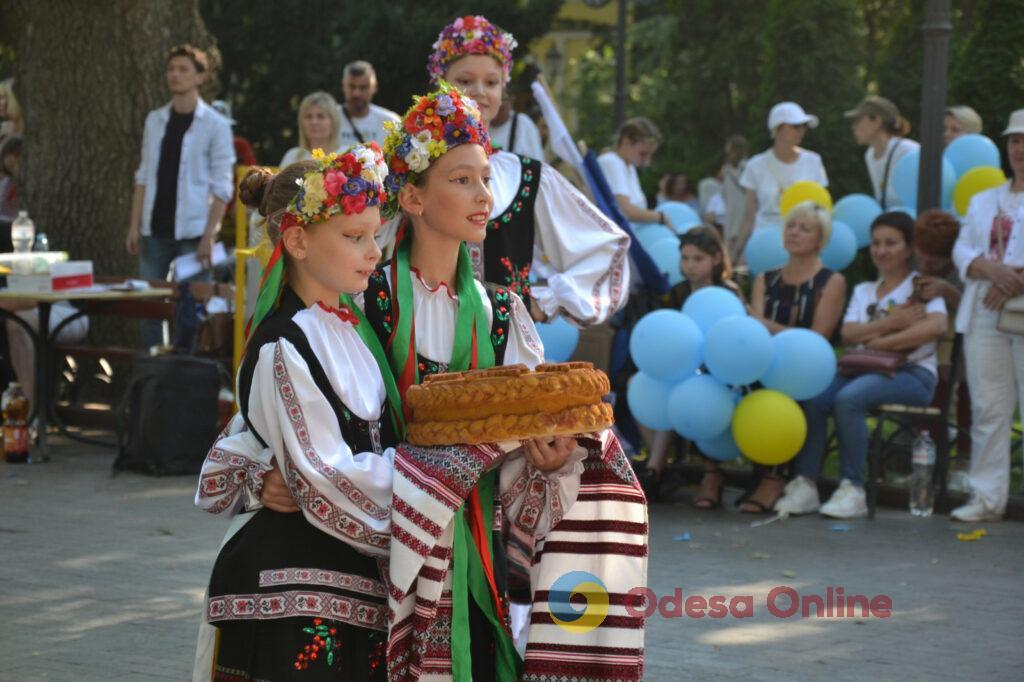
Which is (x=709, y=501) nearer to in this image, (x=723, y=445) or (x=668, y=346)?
(x=723, y=445)

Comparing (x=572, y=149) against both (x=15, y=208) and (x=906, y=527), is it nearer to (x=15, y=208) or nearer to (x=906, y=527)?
(x=906, y=527)

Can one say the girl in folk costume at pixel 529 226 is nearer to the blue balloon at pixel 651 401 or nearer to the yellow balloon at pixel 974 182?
the blue balloon at pixel 651 401

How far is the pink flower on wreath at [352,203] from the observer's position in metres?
3.66

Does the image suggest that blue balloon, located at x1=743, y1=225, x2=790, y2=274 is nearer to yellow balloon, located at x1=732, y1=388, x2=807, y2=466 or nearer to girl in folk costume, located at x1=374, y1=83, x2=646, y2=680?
yellow balloon, located at x1=732, y1=388, x2=807, y2=466

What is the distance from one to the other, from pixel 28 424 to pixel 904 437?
5.22 m

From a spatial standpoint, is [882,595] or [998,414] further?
[998,414]

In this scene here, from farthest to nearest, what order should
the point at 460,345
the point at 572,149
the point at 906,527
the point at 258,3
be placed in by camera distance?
the point at 258,3, the point at 572,149, the point at 906,527, the point at 460,345

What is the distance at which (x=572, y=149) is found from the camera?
27.7ft

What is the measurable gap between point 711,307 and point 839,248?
1.66 meters

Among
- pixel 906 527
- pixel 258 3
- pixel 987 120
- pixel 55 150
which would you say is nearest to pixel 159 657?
pixel 906 527

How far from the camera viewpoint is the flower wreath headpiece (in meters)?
3.66

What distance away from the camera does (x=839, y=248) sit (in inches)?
370

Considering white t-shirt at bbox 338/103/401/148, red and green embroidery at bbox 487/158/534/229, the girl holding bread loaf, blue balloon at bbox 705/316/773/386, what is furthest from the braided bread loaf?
white t-shirt at bbox 338/103/401/148

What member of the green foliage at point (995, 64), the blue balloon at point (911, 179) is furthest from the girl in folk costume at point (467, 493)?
the green foliage at point (995, 64)
